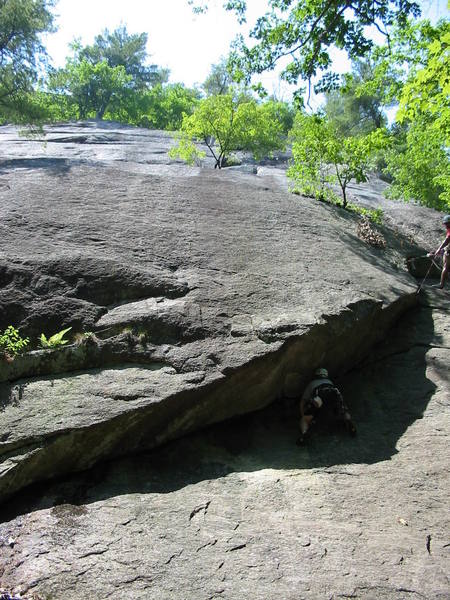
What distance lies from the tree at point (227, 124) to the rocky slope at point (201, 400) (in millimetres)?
7598

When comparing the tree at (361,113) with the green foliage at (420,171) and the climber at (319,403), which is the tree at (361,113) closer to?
the green foliage at (420,171)

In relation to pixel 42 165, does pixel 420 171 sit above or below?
above

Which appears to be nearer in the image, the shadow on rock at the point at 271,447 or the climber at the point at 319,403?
the shadow on rock at the point at 271,447

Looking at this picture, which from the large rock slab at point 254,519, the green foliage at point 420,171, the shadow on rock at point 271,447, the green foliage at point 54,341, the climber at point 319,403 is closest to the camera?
the large rock slab at point 254,519

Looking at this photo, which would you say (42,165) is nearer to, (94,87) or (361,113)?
(361,113)

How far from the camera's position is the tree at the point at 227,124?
16766mm

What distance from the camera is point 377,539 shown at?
4.63 m

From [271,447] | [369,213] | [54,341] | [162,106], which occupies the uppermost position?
[162,106]

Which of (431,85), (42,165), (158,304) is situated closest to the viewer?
(158,304)

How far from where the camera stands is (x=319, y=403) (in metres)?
6.51

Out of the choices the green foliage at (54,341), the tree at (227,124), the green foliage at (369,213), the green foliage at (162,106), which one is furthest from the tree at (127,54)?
the green foliage at (54,341)

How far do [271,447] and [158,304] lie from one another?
8.79 feet

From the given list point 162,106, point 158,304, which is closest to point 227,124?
point 158,304

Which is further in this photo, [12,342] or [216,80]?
[216,80]
